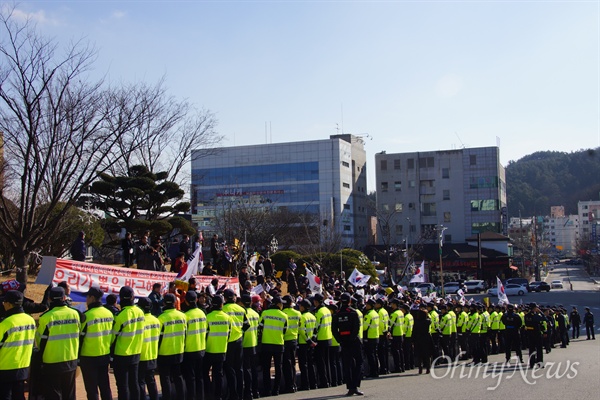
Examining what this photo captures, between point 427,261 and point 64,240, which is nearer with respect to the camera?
point 64,240

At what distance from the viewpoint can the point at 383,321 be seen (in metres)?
16.1

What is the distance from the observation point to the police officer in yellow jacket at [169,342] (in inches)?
418

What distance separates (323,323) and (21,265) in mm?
9685

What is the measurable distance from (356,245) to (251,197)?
14.8 metres

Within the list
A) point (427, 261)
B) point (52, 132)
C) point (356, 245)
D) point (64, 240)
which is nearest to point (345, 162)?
point (356, 245)

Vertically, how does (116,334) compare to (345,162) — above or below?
below

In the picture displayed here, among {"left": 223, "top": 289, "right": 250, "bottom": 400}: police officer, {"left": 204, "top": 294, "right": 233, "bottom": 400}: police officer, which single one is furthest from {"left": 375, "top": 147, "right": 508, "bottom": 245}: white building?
{"left": 204, "top": 294, "right": 233, "bottom": 400}: police officer

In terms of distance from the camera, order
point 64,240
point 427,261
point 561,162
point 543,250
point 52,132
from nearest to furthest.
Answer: point 52,132 → point 64,240 → point 427,261 → point 543,250 → point 561,162

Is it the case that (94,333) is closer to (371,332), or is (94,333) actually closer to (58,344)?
(58,344)

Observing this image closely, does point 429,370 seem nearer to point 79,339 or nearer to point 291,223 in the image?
point 79,339

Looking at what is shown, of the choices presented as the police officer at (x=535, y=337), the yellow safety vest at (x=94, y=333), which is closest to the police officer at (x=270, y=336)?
the yellow safety vest at (x=94, y=333)

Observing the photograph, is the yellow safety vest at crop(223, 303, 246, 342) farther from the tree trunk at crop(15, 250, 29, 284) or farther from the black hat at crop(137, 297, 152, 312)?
the tree trunk at crop(15, 250, 29, 284)

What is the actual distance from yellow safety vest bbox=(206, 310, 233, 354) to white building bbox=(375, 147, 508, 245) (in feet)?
251

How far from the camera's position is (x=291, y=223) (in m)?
66.3
